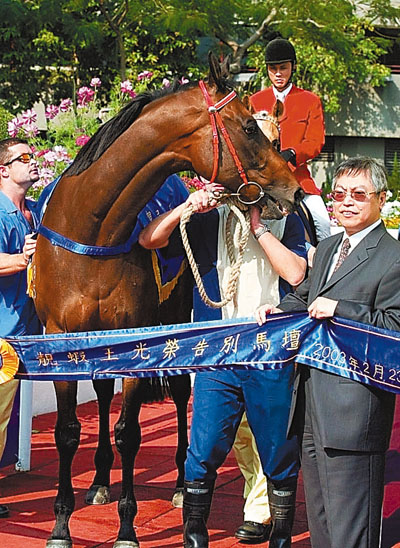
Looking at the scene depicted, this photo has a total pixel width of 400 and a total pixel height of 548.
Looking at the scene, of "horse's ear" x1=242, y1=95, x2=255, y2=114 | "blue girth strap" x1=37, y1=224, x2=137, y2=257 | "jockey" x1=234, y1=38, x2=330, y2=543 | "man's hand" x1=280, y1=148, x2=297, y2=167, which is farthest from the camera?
"jockey" x1=234, y1=38, x2=330, y2=543

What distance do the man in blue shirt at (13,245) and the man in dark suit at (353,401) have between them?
2189 millimetres

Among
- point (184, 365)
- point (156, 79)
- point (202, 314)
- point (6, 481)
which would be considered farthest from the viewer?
point (156, 79)

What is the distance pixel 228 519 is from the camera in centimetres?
512

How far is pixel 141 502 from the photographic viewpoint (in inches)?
214

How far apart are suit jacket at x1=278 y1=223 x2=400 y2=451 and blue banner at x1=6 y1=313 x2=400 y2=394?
7 centimetres

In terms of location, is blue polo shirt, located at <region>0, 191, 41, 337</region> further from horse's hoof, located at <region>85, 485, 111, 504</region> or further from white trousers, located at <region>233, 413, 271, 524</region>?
white trousers, located at <region>233, 413, 271, 524</region>

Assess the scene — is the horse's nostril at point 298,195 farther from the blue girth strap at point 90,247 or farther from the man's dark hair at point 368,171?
the blue girth strap at point 90,247

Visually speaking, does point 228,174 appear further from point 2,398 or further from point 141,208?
point 2,398

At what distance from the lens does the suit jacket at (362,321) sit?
3.19 metres

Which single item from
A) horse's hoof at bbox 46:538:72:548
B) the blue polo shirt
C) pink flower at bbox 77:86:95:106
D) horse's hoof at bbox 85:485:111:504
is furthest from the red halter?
pink flower at bbox 77:86:95:106

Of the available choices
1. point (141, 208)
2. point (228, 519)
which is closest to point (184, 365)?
point (141, 208)

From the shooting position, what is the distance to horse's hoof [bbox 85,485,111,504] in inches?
212

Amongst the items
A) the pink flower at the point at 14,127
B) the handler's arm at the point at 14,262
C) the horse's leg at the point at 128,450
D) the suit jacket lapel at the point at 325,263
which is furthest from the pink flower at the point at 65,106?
the suit jacket lapel at the point at 325,263

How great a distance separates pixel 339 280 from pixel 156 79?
64.5 ft
